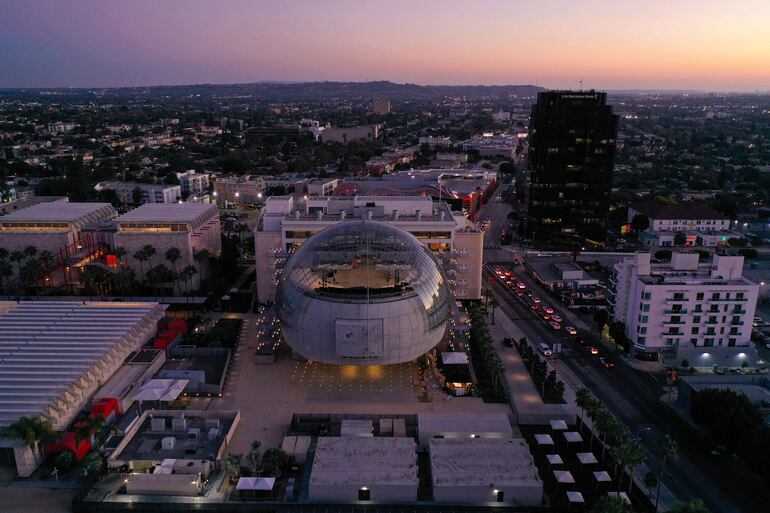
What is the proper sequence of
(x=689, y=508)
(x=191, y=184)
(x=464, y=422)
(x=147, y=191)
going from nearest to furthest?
(x=689, y=508), (x=464, y=422), (x=147, y=191), (x=191, y=184)

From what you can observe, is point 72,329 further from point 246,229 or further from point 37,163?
point 37,163

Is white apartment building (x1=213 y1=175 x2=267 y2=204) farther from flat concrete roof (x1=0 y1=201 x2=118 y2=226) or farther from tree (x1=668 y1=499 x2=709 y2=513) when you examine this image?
tree (x1=668 y1=499 x2=709 y2=513)

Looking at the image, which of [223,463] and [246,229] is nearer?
[223,463]

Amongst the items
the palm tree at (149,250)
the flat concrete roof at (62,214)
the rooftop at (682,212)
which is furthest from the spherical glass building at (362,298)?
the rooftop at (682,212)

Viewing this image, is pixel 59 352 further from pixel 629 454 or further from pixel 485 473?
pixel 629 454

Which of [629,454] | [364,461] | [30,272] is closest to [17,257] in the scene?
[30,272]

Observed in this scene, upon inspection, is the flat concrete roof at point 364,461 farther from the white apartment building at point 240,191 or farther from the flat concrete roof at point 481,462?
the white apartment building at point 240,191

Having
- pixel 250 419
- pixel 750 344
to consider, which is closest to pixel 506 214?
pixel 750 344

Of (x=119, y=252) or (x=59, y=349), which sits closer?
(x=59, y=349)
